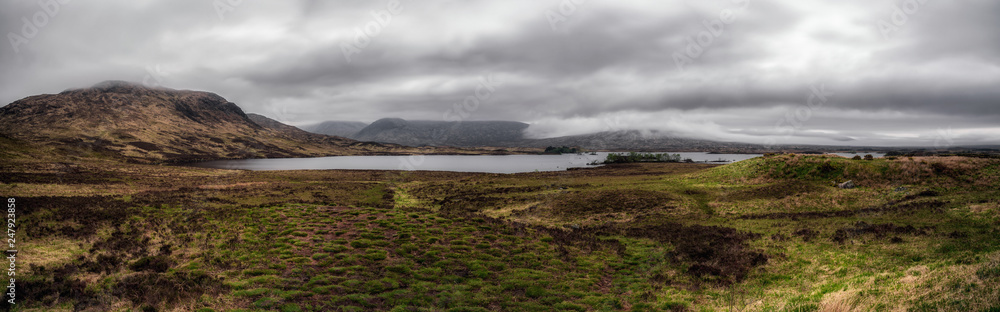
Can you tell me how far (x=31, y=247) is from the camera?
752 inches

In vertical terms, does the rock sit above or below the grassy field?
above

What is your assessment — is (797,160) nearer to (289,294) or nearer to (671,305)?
(671,305)

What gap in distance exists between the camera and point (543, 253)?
2378 cm

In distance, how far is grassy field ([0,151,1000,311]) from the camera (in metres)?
14.4

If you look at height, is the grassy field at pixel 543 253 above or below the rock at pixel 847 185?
below

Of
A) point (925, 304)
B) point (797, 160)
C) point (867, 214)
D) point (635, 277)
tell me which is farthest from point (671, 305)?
point (797, 160)

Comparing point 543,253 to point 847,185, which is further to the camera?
point 847,185

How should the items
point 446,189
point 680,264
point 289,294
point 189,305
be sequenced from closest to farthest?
point 189,305 → point 289,294 → point 680,264 → point 446,189

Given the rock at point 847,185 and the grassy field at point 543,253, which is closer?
the grassy field at point 543,253

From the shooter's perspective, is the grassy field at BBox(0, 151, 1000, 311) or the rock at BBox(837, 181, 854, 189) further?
the rock at BBox(837, 181, 854, 189)

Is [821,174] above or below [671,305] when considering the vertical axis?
above

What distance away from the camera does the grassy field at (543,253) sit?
47.3 feet

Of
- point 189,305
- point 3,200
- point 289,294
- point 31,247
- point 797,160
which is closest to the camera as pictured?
point 189,305

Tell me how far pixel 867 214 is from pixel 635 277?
76.7ft
